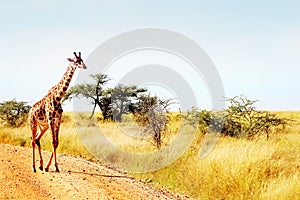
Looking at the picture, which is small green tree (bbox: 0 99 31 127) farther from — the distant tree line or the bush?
the bush

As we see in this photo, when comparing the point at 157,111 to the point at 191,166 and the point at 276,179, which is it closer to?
the point at 191,166

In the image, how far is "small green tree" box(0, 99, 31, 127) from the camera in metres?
26.5

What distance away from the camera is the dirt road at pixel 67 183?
26.1 feet

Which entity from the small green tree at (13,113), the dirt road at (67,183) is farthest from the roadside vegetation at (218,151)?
the small green tree at (13,113)

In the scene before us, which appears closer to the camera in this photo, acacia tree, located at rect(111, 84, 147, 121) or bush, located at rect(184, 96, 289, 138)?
bush, located at rect(184, 96, 289, 138)

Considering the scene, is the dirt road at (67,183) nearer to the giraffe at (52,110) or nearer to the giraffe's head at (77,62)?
the giraffe at (52,110)

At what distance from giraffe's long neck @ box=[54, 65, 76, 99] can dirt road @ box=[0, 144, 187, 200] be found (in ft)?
5.77

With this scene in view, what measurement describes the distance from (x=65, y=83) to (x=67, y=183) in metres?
2.40

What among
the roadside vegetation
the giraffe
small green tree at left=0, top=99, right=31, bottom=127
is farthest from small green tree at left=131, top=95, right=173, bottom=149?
small green tree at left=0, top=99, right=31, bottom=127

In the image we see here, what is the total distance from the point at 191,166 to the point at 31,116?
4.06 metres

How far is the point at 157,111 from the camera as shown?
15.6m

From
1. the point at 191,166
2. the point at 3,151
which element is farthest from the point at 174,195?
the point at 3,151

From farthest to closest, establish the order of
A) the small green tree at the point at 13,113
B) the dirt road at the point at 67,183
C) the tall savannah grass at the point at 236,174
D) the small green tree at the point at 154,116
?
the small green tree at the point at 13,113 → the small green tree at the point at 154,116 → the tall savannah grass at the point at 236,174 → the dirt road at the point at 67,183

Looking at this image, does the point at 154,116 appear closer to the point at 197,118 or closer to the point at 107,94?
the point at 197,118
